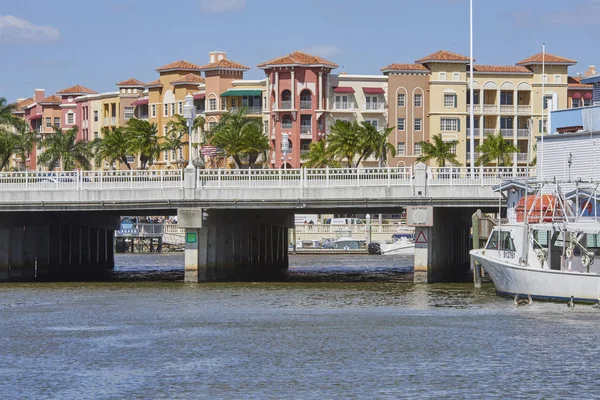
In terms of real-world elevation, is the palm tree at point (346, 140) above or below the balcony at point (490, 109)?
below

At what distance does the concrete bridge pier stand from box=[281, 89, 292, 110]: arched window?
4471 centimetres

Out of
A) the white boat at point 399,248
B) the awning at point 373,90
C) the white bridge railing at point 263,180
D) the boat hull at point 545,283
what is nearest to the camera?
the boat hull at point 545,283

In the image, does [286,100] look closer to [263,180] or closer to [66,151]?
[66,151]

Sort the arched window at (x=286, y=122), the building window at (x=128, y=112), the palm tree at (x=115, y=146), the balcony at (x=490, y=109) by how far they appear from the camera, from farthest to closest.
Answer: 1. the building window at (x=128, y=112)
2. the balcony at (x=490, y=109)
3. the arched window at (x=286, y=122)
4. the palm tree at (x=115, y=146)

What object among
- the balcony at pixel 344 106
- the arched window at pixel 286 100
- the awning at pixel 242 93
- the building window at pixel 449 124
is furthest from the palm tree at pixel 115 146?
the building window at pixel 449 124

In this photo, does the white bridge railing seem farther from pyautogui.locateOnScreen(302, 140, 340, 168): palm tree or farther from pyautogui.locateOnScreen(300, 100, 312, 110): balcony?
pyautogui.locateOnScreen(300, 100, 312, 110): balcony

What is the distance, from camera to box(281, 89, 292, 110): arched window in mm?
138750

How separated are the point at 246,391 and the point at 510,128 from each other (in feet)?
369

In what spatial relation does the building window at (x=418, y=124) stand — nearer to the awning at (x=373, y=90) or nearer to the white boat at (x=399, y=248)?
the awning at (x=373, y=90)

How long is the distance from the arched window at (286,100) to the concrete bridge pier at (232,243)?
147 ft

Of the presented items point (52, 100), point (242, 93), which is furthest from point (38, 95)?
point (242, 93)

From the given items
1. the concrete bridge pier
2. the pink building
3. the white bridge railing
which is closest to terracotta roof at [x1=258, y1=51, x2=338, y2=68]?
the pink building

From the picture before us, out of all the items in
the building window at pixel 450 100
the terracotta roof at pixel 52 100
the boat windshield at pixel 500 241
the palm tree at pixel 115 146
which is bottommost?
the boat windshield at pixel 500 241

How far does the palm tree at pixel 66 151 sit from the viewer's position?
14688 cm
